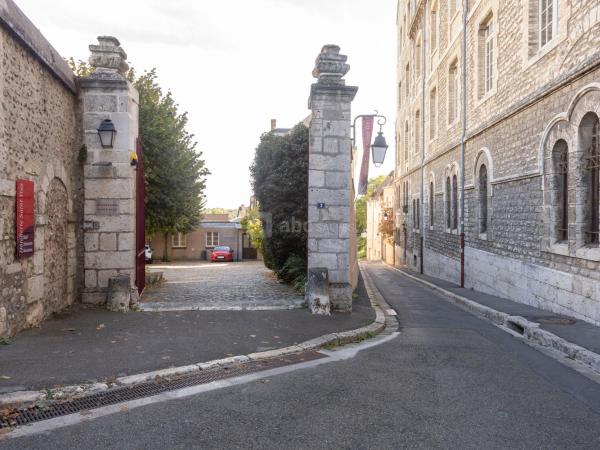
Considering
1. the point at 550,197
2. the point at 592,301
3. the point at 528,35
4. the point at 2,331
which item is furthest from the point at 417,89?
the point at 2,331

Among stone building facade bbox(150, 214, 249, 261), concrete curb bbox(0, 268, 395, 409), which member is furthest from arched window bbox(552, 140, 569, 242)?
stone building facade bbox(150, 214, 249, 261)

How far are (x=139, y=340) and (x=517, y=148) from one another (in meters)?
9.03

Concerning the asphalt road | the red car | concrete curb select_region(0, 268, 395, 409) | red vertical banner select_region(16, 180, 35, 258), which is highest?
red vertical banner select_region(16, 180, 35, 258)

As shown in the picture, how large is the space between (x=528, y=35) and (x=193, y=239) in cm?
2864

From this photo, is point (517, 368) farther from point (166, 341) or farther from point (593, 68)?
point (593, 68)

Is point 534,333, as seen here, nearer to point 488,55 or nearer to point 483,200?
point 483,200

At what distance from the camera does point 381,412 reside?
149 inches

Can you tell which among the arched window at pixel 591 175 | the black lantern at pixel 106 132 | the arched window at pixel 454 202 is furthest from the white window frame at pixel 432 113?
the black lantern at pixel 106 132

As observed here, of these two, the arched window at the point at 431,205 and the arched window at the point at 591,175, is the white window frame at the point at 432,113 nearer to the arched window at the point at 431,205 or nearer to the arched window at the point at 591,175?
the arched window at the point at 431,205

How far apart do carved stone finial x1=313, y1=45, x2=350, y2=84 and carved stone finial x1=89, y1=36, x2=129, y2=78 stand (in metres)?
3.31

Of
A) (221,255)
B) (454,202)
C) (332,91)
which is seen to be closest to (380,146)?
(332,91)

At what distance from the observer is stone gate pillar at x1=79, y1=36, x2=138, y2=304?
7.76m

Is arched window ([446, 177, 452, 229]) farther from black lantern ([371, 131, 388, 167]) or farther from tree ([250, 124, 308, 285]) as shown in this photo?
black lantern ([371, 131, 388, 167])

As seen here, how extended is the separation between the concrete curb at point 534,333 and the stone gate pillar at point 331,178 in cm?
276
